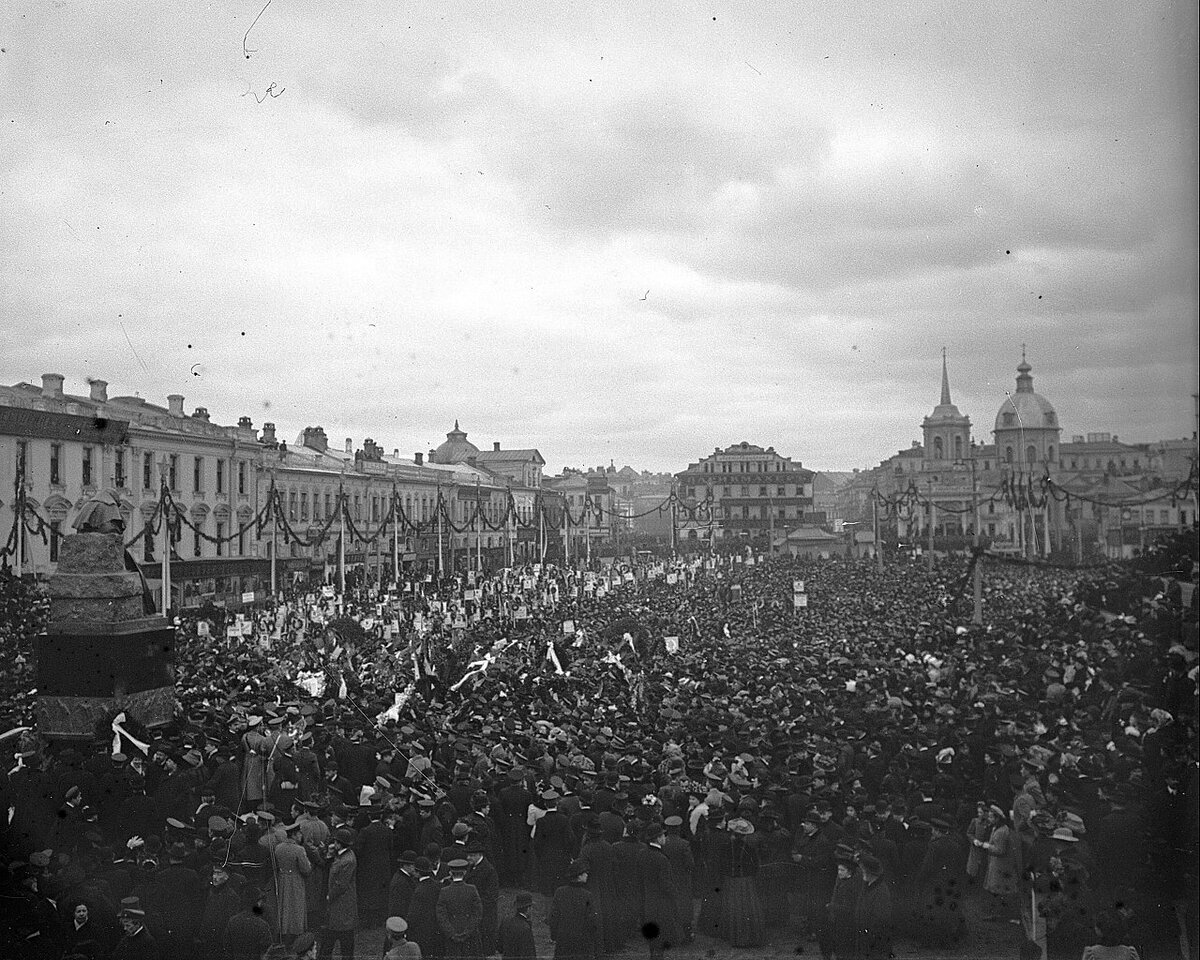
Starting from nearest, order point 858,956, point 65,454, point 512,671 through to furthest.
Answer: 1. point 858,956
2. point 512,671
3. point 65,454

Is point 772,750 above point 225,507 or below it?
below

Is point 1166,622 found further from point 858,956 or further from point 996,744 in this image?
point 858,956

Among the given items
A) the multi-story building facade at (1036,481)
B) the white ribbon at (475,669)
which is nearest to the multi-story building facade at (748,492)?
the multi-story building facade at (1036,481)

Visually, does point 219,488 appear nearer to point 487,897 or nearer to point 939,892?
point 487,897

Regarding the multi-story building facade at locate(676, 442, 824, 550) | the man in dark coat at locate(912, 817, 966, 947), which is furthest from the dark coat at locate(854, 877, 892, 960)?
the multi-story building facade at locate(676, 442, 824, 550)

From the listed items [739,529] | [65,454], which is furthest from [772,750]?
[739,529]

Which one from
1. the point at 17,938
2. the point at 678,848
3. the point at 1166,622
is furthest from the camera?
the point at 1166,622

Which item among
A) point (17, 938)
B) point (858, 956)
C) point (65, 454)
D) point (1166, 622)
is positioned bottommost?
point (858, 956)

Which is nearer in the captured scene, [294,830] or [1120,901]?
[1120,901]
